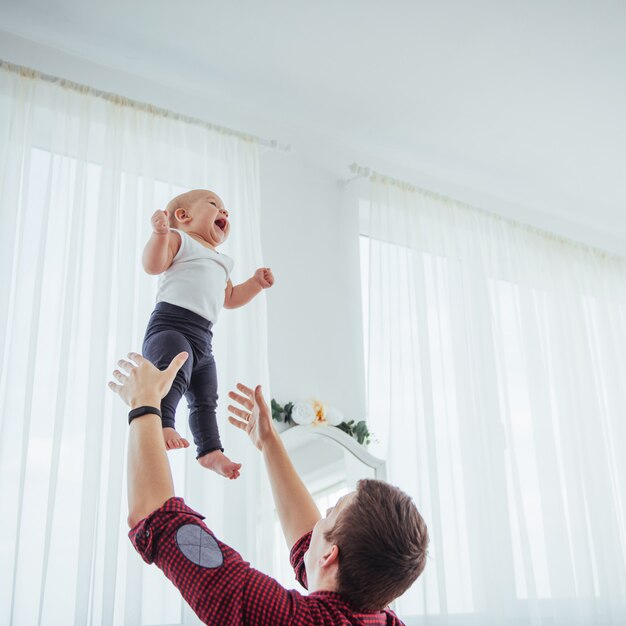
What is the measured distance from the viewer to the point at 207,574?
1137mm

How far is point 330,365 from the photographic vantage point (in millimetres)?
3395

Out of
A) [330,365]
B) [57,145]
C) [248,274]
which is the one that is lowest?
[330,365]

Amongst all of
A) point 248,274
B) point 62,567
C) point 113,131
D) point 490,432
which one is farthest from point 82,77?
point 490,432

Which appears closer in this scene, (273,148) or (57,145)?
(57,145)

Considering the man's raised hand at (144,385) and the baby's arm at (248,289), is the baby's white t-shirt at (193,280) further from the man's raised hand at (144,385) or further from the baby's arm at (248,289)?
the man's raised hand at (144,385)

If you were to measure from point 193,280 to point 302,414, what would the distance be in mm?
1417

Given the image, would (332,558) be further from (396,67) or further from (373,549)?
(396,67)

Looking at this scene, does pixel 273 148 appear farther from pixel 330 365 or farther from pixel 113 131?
pixel 330 365

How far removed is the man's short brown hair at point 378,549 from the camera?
1.29 m

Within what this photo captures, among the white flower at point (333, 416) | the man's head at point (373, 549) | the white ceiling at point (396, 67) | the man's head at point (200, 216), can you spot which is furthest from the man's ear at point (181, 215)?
the white flower at point (333, 416)

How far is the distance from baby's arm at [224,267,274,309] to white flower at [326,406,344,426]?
4.07 ft

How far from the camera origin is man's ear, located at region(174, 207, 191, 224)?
6.22 ft

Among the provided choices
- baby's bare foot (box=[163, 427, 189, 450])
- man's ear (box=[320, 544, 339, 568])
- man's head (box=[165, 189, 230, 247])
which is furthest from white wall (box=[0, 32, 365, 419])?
man's ear (box=[320, 544, 339, 568])

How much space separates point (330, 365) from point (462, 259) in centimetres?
100
